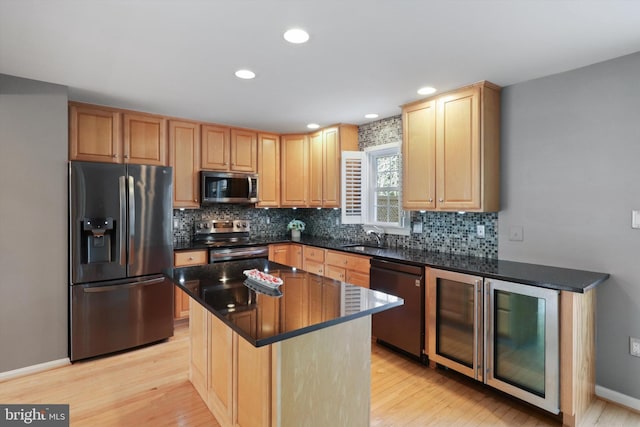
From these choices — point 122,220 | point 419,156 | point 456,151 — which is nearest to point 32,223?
point 122,220

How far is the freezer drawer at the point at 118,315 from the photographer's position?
2957mm

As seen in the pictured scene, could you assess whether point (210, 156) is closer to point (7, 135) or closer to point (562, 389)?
point (7, 135)

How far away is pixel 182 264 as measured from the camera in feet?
12.3

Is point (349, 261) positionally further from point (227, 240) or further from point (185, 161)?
point (185, 161)

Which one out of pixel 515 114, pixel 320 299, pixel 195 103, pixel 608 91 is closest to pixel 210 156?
pixel 195 103

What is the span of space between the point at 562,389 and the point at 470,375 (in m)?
0.59

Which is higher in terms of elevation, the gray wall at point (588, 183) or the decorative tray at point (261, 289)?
the gray wall at point (588, 183)

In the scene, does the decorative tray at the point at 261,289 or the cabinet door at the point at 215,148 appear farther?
the cabinet door at the point at 215,148

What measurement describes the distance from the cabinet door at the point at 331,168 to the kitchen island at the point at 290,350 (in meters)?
2.23

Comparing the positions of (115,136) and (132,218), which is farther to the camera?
(115,136)

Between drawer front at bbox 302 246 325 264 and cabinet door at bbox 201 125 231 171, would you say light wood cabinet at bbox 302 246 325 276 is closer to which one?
drawer front at bbox 302 246 325 264

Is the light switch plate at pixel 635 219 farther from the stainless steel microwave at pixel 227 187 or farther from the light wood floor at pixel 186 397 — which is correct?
the stainless steel microwave at pixel 227 187

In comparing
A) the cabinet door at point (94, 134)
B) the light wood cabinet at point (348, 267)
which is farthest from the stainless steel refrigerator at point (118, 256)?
the light wood cabinet at point (348, 267)

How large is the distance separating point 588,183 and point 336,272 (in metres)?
2.40
